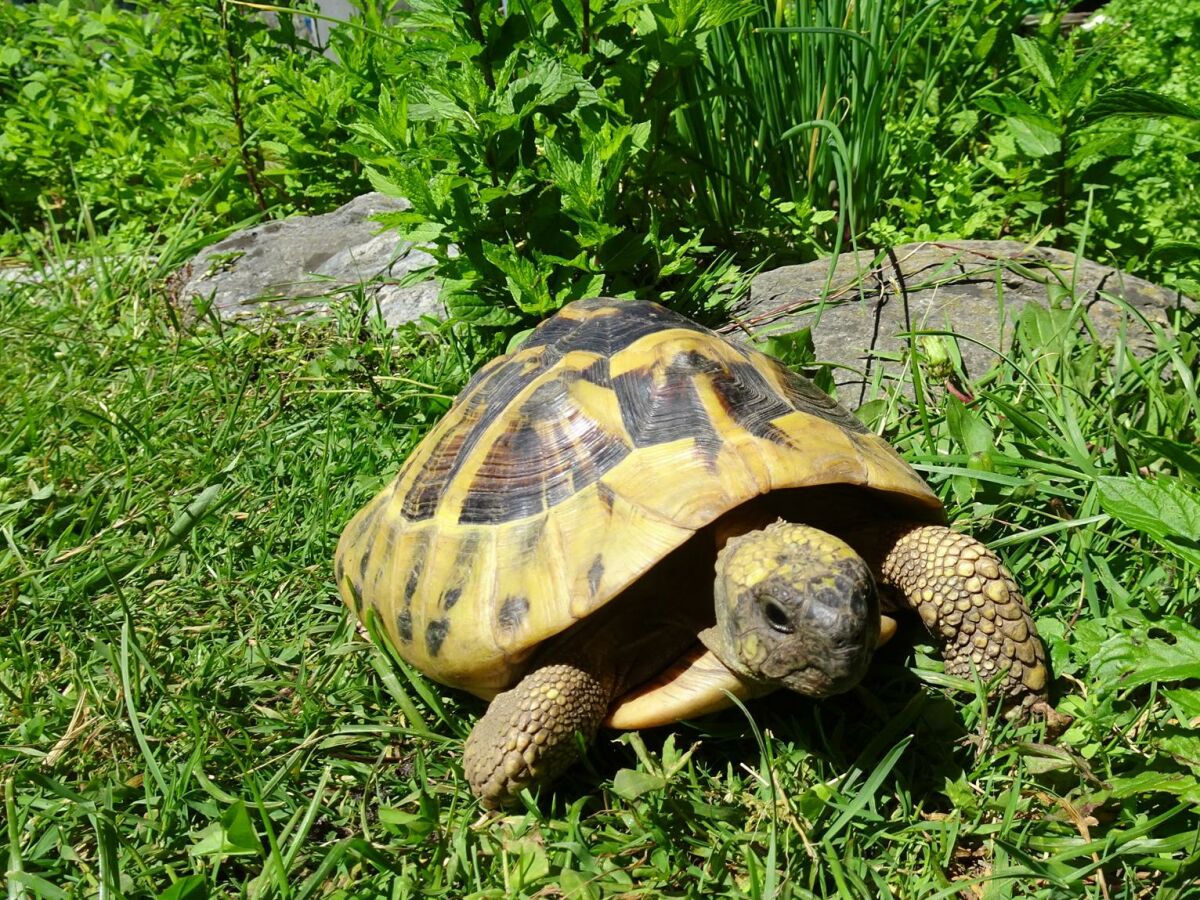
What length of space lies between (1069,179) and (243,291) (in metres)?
3.03

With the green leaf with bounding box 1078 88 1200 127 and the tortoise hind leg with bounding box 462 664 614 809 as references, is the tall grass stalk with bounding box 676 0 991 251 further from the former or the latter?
the tortoise hind leg with bounding box 462 664 614 809

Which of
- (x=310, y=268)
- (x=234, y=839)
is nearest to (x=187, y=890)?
(x=234, y=839)

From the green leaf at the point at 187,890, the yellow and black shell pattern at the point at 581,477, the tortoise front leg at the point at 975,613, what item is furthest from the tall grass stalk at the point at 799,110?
the green leaf at the point at 187,890

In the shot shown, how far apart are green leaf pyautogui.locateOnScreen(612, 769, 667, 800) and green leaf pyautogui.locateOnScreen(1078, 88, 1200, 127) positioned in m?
1.73

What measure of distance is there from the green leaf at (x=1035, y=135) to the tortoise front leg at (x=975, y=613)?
1.69 metres

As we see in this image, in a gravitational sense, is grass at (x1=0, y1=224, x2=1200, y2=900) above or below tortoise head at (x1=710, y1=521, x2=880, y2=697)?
below

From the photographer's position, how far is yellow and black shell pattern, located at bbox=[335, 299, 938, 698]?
177 centimetres

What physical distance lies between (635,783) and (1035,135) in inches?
94.9

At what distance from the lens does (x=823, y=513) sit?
2057 mm

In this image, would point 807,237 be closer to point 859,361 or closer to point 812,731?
point 859,361

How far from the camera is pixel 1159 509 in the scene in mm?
1769

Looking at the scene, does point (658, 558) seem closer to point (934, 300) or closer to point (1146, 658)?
point (1146, 658)

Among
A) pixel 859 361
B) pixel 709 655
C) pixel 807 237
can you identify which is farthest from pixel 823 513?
pixel 807 237

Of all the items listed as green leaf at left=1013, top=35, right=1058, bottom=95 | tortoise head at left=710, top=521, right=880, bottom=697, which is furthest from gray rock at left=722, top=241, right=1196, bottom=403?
tortoise head at left=710, top=521, right=880, bottom=697
